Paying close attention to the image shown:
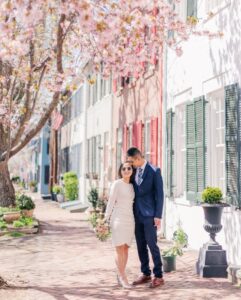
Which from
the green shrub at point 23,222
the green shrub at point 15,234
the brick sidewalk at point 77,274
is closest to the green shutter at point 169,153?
the brick sidewalk at point 77,274

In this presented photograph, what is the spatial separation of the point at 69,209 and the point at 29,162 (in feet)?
134

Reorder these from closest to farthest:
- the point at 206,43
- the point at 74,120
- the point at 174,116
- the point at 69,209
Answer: the point at 206,43 → the point at 174,116 → the point at 69,209 → the point at 74,120

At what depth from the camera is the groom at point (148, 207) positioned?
6766 millimetres

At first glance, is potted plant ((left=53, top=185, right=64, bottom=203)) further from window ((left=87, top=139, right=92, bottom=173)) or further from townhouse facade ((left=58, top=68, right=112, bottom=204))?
window ((left=87, top=139, right=92, bottom=173))

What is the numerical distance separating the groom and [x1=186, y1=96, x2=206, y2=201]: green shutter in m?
2.85

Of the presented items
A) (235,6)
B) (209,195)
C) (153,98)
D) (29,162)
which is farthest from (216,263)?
(29,162)

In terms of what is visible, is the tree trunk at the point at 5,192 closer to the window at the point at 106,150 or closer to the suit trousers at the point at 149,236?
the window at the point at 106,150

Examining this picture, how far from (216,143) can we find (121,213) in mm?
3503

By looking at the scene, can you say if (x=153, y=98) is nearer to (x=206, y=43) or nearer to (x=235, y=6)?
(x=206, y=43)

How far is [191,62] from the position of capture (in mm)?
10664

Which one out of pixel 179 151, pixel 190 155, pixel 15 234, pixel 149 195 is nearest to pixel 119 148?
pixel 15 234

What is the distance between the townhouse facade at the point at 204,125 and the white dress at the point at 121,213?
2.25m

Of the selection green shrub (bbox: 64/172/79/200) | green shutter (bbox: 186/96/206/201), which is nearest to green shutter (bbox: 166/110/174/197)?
green shutter (bbox: 186/96/206/201)

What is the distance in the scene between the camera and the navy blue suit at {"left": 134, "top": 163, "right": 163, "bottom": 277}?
6.76 metres
